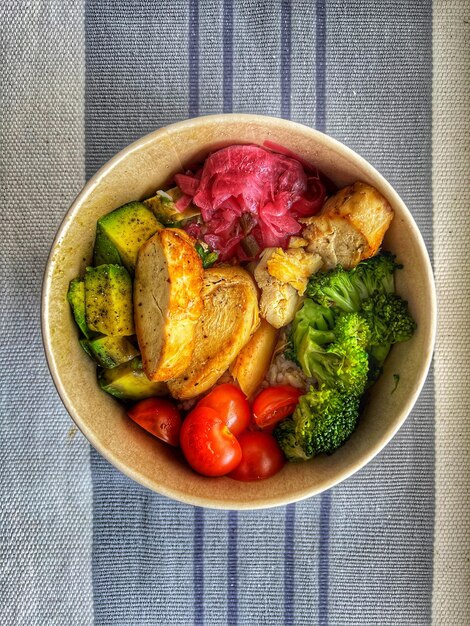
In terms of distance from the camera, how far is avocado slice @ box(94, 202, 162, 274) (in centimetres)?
199

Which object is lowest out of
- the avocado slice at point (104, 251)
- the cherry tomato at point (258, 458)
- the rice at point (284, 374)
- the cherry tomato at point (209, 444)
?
the cherry tomato at point (258, 458)

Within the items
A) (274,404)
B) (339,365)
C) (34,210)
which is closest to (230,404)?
(274,404)

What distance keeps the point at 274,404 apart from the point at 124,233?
735mm

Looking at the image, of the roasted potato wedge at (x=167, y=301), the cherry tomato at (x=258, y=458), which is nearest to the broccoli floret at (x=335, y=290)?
the roasted potato wedge at (x=167, y=301)

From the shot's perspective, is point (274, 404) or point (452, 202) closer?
point (274, 404)

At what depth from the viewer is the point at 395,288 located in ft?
6.81

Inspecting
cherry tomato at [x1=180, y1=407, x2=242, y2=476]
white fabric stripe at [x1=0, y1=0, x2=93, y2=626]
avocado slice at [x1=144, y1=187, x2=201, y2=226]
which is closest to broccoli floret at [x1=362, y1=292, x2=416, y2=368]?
cherry tomato at [x1=180, y1=407, x2=242, y2=476]

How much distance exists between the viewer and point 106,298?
1976 mm

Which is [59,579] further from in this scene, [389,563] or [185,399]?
[389,563]

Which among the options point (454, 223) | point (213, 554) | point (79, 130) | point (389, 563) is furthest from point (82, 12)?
point (389, 563)

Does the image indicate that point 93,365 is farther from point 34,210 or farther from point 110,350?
point 34,210

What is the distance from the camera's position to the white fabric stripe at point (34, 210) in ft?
7.61

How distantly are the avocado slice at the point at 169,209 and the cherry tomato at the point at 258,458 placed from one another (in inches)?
29.9

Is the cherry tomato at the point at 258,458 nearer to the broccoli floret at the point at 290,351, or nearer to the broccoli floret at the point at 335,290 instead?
the broccoli floret at the point at 290,351
